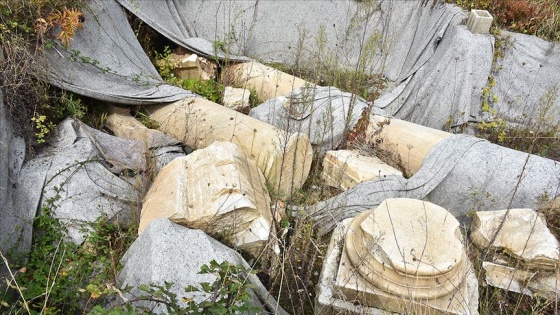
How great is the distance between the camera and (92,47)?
192 inches

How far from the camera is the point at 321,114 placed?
4.88 metres

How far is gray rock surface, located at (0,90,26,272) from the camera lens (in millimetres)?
3306

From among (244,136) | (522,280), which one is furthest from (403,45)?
(522,280)

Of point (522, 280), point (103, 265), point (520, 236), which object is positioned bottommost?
point (103, 265)

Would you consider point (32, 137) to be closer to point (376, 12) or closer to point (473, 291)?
point (473, 291)

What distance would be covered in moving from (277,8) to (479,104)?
10.0 ft

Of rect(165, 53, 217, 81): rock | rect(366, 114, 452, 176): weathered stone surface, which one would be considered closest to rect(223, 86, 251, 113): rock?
rect(165, 53, 217, 81): rock

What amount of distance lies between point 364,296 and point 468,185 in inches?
70.4

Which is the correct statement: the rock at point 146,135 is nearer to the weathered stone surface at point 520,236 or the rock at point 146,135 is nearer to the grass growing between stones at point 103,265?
the grass growing between stones at point 103,265

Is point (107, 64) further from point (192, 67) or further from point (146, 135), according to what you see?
point (192, 67)

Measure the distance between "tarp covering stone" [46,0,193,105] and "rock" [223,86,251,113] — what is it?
477mm

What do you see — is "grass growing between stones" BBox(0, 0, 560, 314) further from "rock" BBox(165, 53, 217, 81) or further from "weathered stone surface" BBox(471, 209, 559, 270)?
"rock" BBox(165, 53, 217, 81)

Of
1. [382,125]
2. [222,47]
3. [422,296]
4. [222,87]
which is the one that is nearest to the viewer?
[422,296]

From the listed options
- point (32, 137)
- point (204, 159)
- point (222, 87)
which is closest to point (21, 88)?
point (32, 137)
